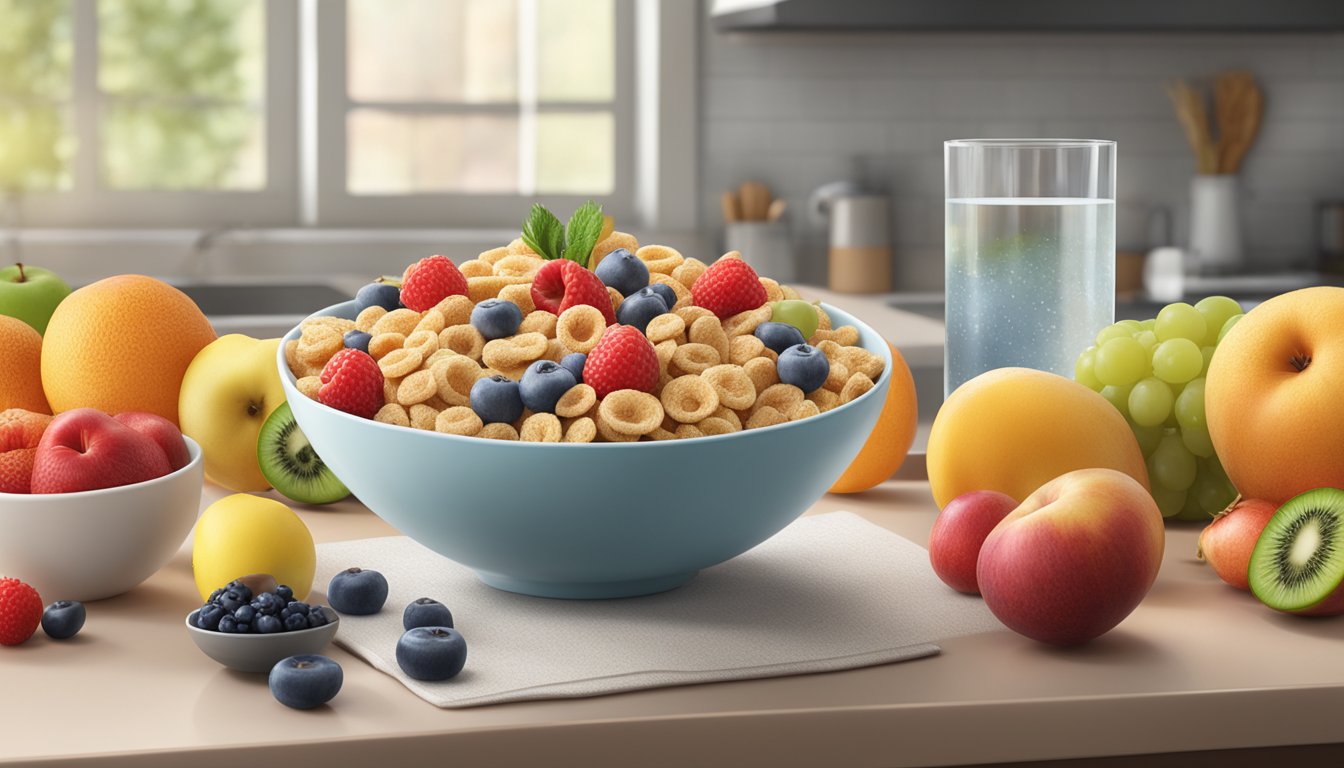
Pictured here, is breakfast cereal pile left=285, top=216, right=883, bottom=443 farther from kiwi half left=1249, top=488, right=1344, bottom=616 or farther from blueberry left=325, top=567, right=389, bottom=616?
kiwi half left=1249, top=488, right=1344, bottom=616

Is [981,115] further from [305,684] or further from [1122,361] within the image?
[305,684]

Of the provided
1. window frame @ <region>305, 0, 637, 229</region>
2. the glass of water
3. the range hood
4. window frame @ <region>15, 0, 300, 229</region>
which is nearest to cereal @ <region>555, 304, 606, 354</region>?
the glass of water

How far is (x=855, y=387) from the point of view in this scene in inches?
35.4

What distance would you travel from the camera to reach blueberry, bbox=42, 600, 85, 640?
825 millimetres

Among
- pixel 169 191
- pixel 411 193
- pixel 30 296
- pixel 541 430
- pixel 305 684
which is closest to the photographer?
pixel 305 684

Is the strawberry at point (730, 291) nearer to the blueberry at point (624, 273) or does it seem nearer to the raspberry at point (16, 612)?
the blueberry at point (624, 273)

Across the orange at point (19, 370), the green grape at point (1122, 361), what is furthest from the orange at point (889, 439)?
the orange at point (19, 370)

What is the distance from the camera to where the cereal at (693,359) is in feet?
2.87

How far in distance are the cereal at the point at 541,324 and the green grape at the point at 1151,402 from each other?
49cm

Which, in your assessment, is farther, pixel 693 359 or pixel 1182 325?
pixel 1182 325

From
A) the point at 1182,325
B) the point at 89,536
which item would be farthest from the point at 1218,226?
the point at 89,536

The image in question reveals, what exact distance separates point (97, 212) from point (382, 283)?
2.82m

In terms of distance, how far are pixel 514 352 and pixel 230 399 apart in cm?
41

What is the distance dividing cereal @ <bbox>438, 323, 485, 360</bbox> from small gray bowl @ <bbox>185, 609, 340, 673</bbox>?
198mm
